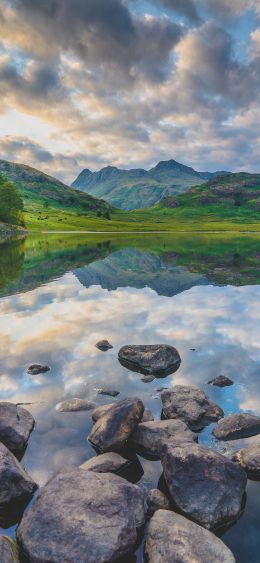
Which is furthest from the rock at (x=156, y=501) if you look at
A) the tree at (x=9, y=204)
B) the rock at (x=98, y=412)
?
the tree at (x=9, y=204)

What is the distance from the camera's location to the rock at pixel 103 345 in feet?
82.1

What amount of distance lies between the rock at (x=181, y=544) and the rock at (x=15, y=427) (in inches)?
251

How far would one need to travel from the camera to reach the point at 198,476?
11.5 meters

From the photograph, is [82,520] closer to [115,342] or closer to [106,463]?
[106,463]

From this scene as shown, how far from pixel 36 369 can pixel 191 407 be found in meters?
9.50

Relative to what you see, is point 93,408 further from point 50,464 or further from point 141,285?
point 141,285

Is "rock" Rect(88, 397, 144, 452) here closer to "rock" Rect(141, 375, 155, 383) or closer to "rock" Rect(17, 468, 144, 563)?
"rock" Rect(17, 468, 144, 563)

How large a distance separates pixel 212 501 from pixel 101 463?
3.93 meters

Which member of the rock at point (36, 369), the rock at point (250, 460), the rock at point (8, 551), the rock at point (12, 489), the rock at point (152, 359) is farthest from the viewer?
the rock at point (152, 359)

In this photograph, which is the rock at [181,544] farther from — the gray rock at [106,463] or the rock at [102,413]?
the rock at [102,413]

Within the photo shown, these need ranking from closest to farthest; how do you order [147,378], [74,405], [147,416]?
[147,416], [74,405], [147,378]

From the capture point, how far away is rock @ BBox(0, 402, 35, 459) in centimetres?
1416

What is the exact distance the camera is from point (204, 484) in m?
11.4

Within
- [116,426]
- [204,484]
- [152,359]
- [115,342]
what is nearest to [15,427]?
[116,426]
